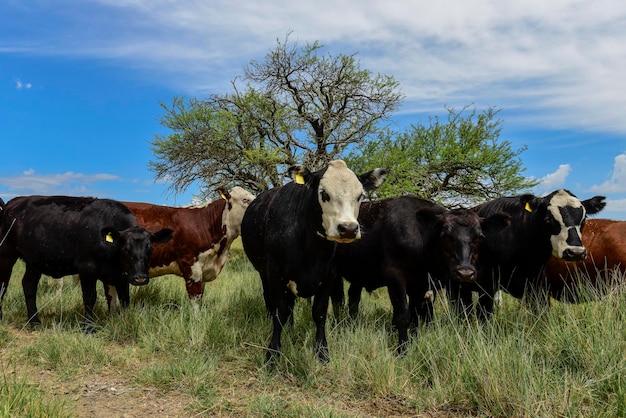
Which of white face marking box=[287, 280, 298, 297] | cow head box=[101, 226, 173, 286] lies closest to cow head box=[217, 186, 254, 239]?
cow head box=[101, 226, 173, 286]

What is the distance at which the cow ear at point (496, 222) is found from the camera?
6.16 meters

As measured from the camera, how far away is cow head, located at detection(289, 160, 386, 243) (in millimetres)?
4750

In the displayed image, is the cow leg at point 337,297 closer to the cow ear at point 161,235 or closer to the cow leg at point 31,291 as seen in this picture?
the cow ear at point 161,235

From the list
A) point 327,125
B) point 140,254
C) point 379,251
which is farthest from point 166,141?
point 379,251

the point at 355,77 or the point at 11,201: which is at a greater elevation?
the point at 355,77

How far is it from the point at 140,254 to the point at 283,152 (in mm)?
19238

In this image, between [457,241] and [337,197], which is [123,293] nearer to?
[337,197]

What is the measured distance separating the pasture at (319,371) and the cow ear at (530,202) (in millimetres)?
1300

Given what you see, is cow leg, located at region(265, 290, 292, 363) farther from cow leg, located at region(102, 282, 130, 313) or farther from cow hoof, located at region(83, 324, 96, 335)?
cow leg, located at region(102, 282, 130, 313)

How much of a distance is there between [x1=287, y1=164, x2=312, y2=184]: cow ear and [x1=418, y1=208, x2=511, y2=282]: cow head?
151 cm

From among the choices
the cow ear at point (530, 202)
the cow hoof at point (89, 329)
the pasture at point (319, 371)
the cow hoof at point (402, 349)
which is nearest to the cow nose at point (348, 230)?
the pasture at point (319, 371)

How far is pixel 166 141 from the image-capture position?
1063 inches

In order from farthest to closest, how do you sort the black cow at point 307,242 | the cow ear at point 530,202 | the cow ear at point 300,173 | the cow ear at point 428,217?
the cow ear at point 530,202, the cow ear at point 428,217, the cow ear at point 300,173, the black cow at point 307,242

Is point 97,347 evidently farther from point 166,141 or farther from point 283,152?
point 166,141
